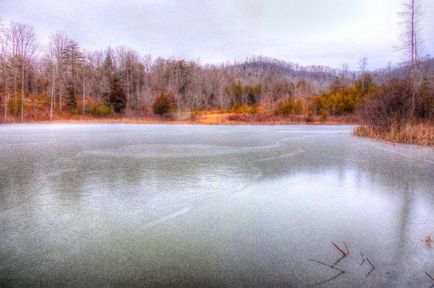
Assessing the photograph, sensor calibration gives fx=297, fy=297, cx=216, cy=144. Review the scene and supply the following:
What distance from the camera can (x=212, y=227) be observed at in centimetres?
321

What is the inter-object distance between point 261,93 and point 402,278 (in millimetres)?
66456

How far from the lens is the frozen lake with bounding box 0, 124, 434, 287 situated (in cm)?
226

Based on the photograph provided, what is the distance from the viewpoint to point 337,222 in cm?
339

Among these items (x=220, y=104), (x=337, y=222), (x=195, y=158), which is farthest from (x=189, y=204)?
(x=220, y=104)

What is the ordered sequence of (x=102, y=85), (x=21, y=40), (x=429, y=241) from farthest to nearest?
(x=102, y=85) < (x=21, y=40) < (x=429, y=241)

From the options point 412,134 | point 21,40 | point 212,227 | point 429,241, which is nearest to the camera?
point 429,241

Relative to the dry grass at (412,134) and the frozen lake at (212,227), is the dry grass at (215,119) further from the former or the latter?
the frozen lake at (212,227)

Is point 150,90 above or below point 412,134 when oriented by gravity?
above

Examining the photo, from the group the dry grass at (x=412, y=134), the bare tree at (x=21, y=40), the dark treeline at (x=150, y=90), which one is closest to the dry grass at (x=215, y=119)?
the dark treeline at (x=150, y=90)

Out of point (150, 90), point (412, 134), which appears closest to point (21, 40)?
point (150, 90)

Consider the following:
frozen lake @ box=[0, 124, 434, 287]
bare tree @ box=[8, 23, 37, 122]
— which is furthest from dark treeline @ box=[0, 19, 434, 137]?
frozen lake @ box=[0, 124, 434, 287]

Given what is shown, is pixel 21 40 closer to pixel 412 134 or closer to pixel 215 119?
pixel 215 119

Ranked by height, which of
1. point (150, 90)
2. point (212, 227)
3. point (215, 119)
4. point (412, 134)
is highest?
point (150, 90)

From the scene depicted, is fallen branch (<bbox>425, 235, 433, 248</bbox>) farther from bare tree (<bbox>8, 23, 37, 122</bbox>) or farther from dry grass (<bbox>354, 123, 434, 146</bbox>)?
bare tree (<bbox>8, 23, 37, 122</bbox>)
